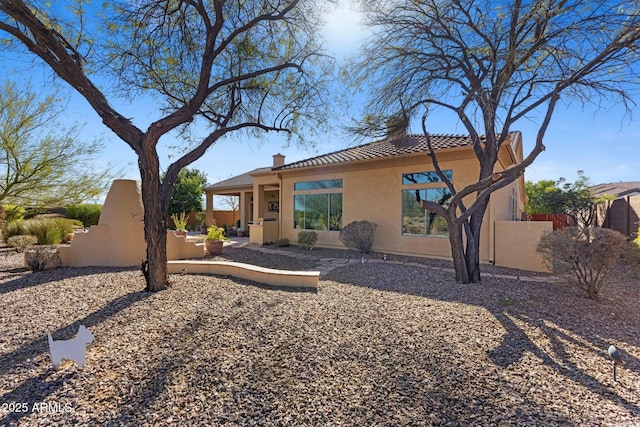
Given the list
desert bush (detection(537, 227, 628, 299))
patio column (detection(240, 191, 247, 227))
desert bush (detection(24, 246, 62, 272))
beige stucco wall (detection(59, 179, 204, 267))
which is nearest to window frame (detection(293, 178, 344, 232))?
beige stucco wall (detection(59, 179, 204, 267))

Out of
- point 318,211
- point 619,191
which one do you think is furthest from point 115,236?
point 619,191

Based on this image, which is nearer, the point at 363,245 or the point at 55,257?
the point at 55,257

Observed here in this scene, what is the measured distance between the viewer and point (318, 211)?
14.2 meters

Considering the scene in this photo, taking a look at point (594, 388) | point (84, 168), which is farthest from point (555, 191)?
point (84, 168)

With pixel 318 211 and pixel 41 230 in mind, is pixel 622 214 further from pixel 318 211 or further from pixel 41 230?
pixel 41 230

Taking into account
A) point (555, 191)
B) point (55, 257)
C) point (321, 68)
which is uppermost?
point (321, 68)

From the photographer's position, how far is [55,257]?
8180mm

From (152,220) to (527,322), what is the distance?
6.71 m

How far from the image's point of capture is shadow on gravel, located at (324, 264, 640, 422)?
130 inches

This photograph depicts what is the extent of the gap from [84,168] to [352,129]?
42.4ft

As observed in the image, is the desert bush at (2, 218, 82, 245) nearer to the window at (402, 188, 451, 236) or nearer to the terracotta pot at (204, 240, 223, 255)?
the terracotta pot at (204, 240, 223, 255)

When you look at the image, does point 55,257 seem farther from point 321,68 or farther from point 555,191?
point 555,191

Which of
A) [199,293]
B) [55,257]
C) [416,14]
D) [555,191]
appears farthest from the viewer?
[555,191]

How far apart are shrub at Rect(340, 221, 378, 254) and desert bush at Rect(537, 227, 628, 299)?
20.0ft
